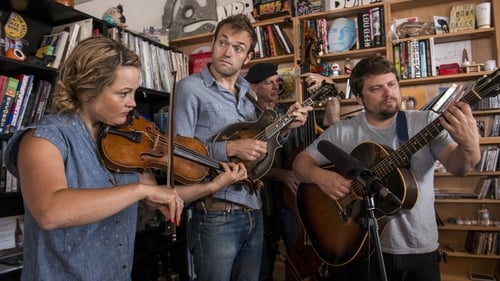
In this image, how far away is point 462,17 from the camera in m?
2.56

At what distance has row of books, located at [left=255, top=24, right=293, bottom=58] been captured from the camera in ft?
9.61

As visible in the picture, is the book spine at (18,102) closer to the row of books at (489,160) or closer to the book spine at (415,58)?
the book spine at (415,58)

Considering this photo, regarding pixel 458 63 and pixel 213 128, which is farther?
pixel 458 63

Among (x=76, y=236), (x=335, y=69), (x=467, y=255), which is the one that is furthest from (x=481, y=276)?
(x=76, y=236)

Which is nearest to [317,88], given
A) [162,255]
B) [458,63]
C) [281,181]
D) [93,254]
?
[281,181]

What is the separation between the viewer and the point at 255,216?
1575 millimetres

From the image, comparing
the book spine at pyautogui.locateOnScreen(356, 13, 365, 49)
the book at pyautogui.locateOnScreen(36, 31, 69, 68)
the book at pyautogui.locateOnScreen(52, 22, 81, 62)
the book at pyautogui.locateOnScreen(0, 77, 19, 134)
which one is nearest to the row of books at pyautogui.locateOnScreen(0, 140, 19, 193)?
the book at pyautogui.locateOnScreen(0, 77, 19, 134)

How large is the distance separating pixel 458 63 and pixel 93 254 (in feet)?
9.07

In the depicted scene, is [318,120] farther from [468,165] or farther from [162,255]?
[162,255]

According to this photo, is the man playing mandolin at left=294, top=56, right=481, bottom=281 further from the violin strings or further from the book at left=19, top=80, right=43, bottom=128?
the book at left=19, top=80, right=43, bottom=128

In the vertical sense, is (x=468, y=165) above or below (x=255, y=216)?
above

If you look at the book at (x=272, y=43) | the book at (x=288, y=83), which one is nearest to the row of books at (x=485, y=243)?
the book at (x=288, y=83)

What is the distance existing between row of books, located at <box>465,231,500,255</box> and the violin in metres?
2.16

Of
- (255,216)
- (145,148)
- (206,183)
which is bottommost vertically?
(255,216)
